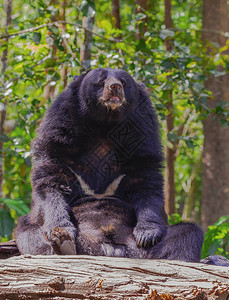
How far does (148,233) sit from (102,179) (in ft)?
1.88

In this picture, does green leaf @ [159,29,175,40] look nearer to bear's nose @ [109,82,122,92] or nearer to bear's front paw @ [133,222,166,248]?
bear's nose @ [109,82,122,92]

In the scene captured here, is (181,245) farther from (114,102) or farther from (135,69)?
(135,69)

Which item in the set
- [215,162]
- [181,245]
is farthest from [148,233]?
[215,162]

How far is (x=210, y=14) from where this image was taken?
6.18 meters

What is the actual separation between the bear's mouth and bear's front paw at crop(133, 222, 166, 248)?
79cm

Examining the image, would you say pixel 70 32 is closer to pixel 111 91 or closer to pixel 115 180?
pixel 111 91

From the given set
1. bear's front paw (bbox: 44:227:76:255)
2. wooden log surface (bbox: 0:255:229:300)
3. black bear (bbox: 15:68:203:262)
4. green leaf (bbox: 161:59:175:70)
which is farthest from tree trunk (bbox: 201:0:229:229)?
wooden log surface (bbox: 0:255:229:300)

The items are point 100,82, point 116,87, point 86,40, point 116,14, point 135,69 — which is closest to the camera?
point 116,87

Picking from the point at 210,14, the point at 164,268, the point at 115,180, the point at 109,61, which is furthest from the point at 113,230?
the point at 210,14

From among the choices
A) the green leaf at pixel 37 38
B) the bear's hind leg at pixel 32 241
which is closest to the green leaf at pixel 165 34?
the green leaf at pixel 37 38

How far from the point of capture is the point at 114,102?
2971 mm

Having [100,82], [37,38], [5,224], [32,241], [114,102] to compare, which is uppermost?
[37,38]

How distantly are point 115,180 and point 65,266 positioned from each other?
0.96 metres

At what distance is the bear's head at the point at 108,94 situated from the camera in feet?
9.80
